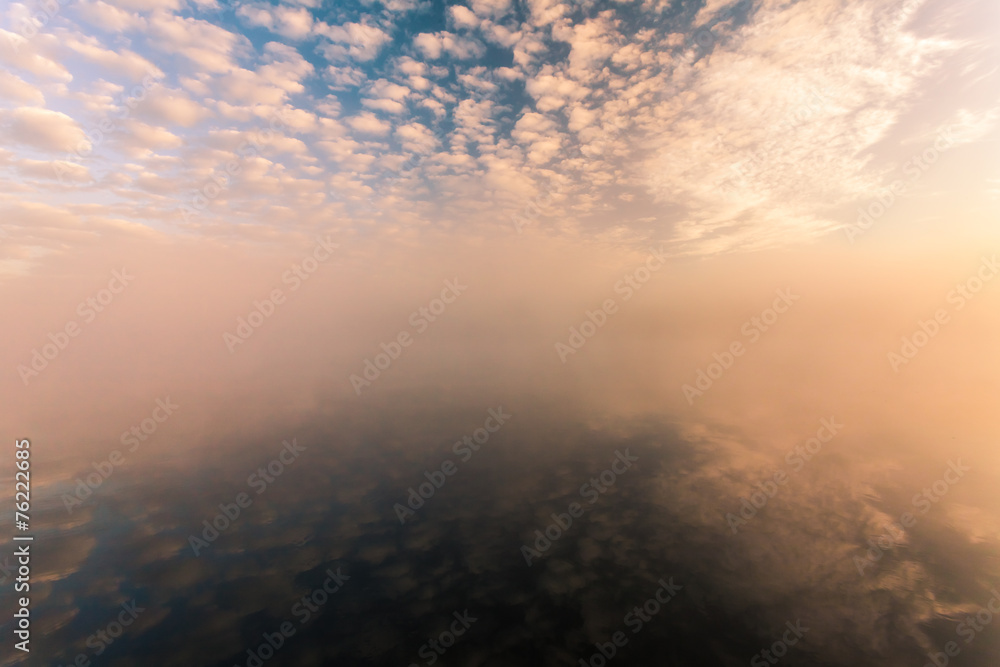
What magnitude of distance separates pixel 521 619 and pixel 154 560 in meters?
17.3

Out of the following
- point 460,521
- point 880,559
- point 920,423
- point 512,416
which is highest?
point 460,521

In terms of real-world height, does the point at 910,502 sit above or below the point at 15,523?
below

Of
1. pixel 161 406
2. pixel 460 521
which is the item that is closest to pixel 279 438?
pixel 460 521

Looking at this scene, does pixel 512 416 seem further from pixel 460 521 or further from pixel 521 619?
pixel 521 619

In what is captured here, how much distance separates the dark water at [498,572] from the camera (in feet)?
39.5

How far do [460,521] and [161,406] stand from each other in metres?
47.7

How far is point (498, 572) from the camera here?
15.4 m

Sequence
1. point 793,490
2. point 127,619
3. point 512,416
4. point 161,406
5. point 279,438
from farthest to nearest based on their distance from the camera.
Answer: point 161,406 → point 512,416 → point 279,438 → point 793,490 → point 127,619

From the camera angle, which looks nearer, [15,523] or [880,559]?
[880,559]

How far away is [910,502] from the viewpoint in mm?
19844

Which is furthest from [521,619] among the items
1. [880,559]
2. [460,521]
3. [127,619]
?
[880,559]

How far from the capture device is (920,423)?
34031 mm

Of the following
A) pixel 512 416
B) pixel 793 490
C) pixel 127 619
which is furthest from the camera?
pixel 512 416

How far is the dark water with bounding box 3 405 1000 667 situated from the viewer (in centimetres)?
1205
